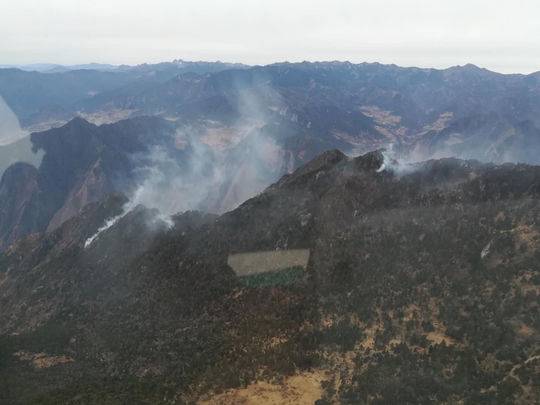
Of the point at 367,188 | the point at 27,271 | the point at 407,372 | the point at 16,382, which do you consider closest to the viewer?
the point at 407,372

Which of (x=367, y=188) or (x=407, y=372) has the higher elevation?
(x=367, y=188)

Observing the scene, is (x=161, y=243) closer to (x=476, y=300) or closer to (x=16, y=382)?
(x=16, y=382)

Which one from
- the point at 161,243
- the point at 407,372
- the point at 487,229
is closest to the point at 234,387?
the point at 407,372

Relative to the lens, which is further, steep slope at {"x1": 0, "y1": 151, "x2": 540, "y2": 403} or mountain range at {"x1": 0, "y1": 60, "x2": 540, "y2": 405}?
steep slope at {"x1": 0, "y1": 151, "x2": 540, "y2": 403}

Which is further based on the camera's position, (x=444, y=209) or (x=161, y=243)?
(x=161, y=243)

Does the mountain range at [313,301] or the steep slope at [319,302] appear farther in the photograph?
the steep slope at [319,302]

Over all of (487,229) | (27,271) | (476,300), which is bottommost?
(27,271)

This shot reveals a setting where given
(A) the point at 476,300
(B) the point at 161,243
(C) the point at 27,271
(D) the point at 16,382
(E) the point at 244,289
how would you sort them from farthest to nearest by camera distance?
1. (C) the point at 27,271
2. (B) the point at 161,243
3. (E) the point at 244,289
4. (D) the point at 16,382
5. (A) the point at 476,300

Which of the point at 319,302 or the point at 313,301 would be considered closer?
the point at 319,302
